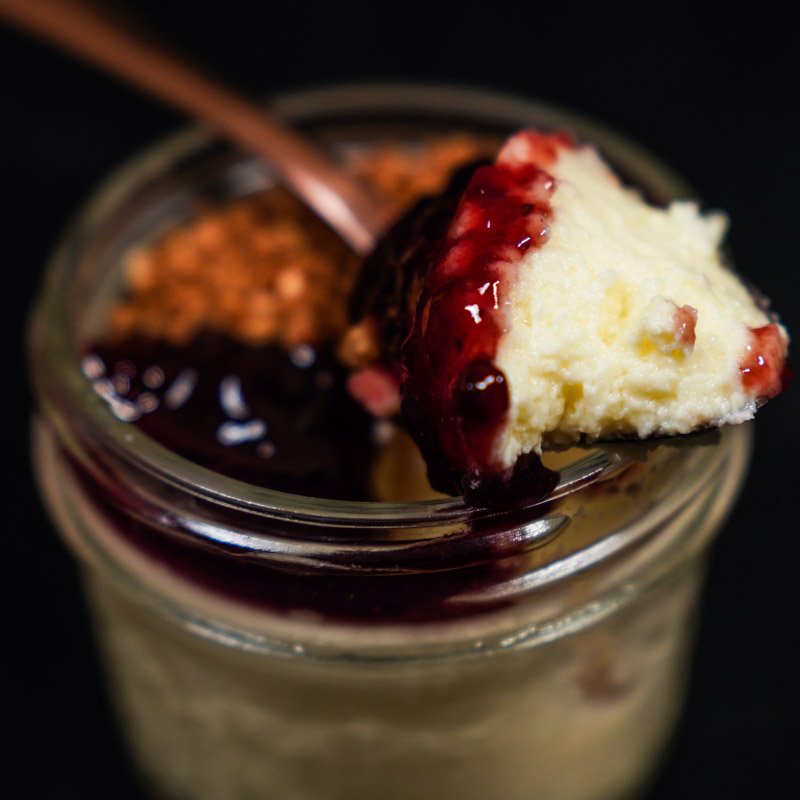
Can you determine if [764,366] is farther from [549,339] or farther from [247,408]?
[247,408]

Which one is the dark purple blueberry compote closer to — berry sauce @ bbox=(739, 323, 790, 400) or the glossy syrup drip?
the glossy syrup drip

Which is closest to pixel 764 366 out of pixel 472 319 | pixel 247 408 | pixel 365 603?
pixel 472 319

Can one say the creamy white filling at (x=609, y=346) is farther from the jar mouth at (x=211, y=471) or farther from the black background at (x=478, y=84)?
the black background at (x=478, y=84)

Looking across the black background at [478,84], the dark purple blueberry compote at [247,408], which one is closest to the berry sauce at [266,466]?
the dark purple blueberry compote at [247,408]

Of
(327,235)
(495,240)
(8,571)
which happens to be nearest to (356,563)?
(495,240)

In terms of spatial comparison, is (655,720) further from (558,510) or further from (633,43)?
(633,43)

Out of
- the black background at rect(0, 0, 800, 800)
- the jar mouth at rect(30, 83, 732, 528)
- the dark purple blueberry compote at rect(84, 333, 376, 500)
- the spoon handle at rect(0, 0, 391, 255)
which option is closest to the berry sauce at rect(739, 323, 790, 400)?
the jar mouth at rect(30, 83, 732, 528)
